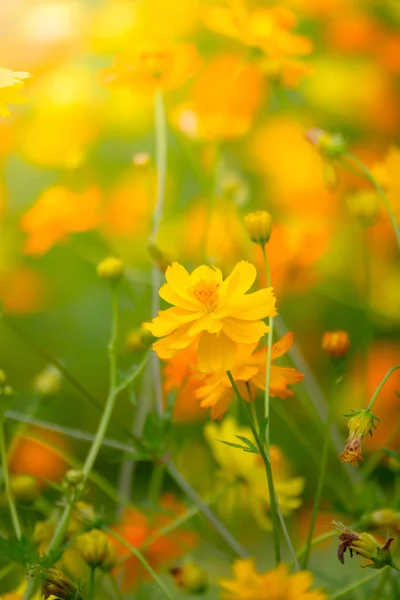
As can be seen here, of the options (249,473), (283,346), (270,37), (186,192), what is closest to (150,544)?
(249,473)

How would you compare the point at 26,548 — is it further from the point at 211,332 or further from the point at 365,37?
the point at 365,37

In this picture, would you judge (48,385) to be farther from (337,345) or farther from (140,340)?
(337,345)

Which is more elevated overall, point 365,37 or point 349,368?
point 365,37

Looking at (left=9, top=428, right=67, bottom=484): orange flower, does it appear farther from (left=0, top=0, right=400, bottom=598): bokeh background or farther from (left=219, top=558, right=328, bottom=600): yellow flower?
(left=219, top=558, right=328, bottom=600): yellow flower

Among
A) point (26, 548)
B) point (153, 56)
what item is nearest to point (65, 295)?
point (153, 56)

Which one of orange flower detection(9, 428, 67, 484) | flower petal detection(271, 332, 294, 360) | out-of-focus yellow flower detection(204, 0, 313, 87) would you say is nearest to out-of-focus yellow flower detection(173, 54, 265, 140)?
out-of-focus yellow flower detection(204, 0, 313, 87)

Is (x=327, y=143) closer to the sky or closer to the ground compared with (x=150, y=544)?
closer to the sky

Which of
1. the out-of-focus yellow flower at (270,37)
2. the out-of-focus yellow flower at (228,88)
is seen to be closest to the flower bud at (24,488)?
the out-of-focus yellow flower at (270,37)
